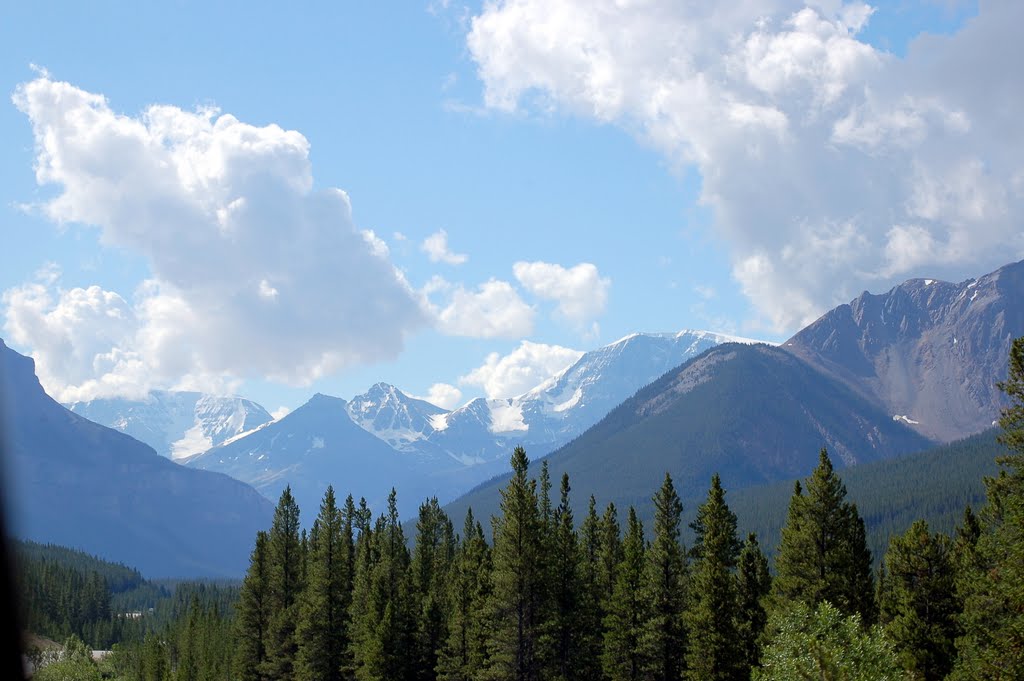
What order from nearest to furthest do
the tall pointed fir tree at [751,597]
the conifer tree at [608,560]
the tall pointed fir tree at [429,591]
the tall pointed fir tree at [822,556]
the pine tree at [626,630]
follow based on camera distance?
the tall pointed fir tree at [822,556] → the tall pointed fir tree at [751,597] → the pine tree at [626,630] → the conifer tree at [608,560] → the tall pointed fir tree at [429,591]

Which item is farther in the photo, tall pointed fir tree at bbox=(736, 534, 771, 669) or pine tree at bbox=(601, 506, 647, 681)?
pine tree at bbox=(601, 506, 647, 681)

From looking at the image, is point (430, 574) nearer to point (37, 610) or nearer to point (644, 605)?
point (644, 605)

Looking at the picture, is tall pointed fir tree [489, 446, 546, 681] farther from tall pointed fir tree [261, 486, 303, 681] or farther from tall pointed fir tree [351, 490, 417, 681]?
tall pointed fir tree [261, 486, 303, 681]

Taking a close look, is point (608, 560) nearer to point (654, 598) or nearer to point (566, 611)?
point (566, 611)

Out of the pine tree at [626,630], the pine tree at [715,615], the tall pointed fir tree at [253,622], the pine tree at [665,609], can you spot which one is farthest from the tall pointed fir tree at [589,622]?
the tall pointed fir tree at [253,622]

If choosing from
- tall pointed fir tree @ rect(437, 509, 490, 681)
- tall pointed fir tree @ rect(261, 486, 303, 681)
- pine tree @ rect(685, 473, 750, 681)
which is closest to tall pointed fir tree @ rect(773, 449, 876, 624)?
pine tree @ rect(685, 473, 750, 681)

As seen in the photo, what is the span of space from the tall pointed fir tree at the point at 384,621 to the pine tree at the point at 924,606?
128ft

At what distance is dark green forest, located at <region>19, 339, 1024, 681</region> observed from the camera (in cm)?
3684

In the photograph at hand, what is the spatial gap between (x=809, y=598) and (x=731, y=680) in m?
8.96

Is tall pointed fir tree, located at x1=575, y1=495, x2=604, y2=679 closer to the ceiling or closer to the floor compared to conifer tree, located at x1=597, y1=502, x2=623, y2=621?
closer to the floor

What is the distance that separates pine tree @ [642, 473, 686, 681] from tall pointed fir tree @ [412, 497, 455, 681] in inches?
751

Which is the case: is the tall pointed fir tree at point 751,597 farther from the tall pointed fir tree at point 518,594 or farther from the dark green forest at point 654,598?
the tall pointed fir tree at point 518,594

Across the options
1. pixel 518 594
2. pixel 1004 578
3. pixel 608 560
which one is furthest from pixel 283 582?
pixel 1004 578

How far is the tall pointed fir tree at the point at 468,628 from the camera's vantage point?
228 feet
